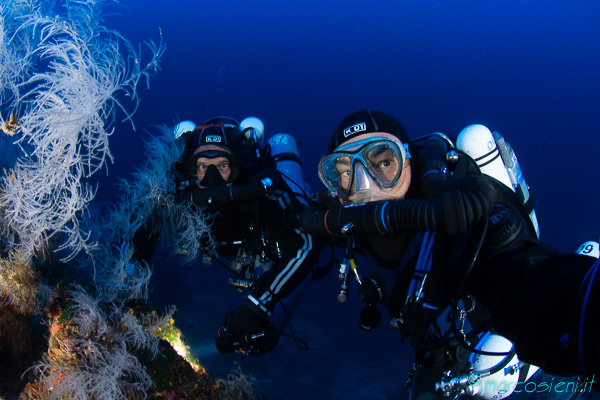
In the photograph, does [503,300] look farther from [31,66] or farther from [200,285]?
[200,285]

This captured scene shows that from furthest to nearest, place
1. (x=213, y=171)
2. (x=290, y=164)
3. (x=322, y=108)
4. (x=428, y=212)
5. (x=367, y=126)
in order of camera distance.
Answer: (x=322, y=108)
(x=290, y=164)
(x=213, y=171)
(x=367, y=126)
(x=428, y=212)

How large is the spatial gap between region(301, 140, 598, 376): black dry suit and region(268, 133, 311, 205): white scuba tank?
1.76 meters

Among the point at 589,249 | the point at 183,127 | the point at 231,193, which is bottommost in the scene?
the point at 589,249

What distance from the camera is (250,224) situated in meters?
4.42

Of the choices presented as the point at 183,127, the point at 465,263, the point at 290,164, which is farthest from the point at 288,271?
the point at 183,127

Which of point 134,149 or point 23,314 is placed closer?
point 23,314

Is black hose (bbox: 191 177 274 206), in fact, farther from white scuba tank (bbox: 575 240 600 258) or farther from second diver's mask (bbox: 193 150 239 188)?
white scuba tank (bbox: 575 240 600 258)

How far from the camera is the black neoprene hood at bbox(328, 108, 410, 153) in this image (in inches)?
126

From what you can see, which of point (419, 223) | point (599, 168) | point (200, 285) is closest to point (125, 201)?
point (419, 223)

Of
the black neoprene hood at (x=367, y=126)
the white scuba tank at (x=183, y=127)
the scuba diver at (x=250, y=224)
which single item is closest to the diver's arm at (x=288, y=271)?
the scuba diver at (x=250, y=224)

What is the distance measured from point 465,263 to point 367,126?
166cm

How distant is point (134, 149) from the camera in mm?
43969

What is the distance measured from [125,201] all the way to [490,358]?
467 centimetres

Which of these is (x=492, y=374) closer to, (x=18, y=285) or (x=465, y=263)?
(x=465, y=263)
